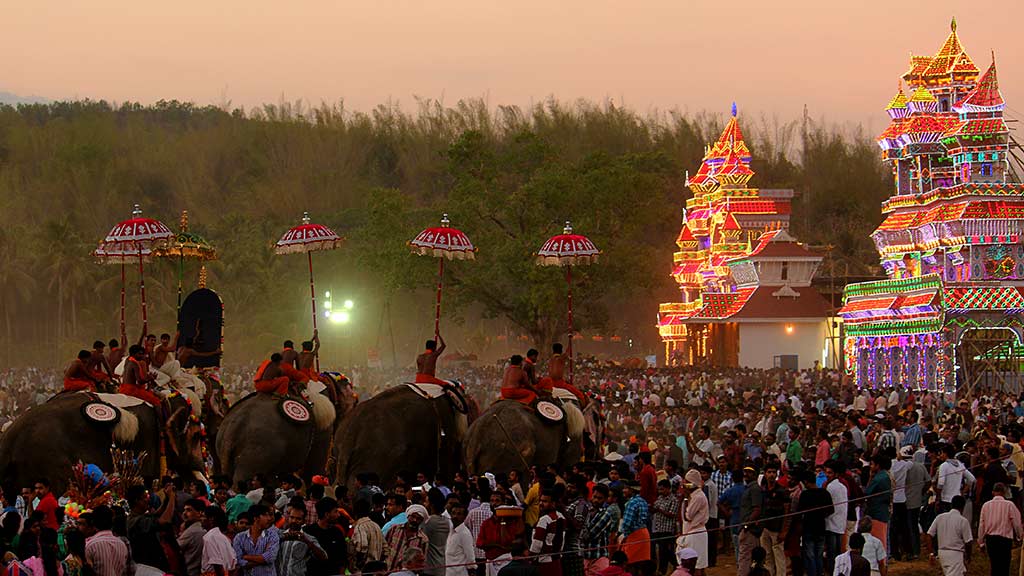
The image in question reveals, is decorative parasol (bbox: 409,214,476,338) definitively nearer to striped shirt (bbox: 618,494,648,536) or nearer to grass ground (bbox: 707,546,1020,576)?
grass ground (bbox: 707,546,1020,576)

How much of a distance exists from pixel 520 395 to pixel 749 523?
455 cm

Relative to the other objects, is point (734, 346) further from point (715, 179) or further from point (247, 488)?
point (247, 488)

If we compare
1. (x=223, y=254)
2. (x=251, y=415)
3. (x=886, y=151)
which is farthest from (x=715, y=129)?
(x=251, y=415)

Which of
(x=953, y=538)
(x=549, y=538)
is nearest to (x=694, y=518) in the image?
(x=549, y=538)

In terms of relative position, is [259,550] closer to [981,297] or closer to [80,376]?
[80,376]

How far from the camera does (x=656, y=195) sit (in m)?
59.7

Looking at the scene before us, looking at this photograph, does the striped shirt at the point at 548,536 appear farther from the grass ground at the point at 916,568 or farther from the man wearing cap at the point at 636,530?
the grass ground at the point at 916,568

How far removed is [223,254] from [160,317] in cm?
420

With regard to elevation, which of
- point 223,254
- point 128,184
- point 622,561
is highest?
point 128,184

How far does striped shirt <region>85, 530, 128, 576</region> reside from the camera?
9.91 m

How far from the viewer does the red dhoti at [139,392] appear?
1722 centimetres

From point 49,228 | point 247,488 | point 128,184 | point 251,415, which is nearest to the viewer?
point 247,488

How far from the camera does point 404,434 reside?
17516 mm

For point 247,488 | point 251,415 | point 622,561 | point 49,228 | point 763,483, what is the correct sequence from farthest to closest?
point 49,228 < point 251,415 < point 247,488 < point 763,483 < point 622,561
